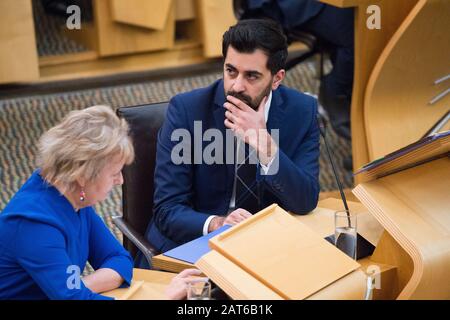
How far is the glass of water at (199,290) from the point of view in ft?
5.57

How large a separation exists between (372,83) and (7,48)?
1.97 meters

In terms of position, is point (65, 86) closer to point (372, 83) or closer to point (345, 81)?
point (345, 81)

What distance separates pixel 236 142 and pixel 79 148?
83cm

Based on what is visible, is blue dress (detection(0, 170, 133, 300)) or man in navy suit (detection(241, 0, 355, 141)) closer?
blue dress (detection(0, 170, 133, 300))

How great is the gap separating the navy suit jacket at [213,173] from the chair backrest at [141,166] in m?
0.05

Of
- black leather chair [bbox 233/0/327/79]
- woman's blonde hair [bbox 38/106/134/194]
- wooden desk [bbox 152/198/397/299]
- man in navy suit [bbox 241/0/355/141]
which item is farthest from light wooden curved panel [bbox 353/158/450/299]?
black leather chair [bbox 233/0/327/79]

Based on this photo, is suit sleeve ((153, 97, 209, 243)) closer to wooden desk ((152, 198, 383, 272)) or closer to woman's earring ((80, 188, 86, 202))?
wooden desk ((152, 198, 383, 272))

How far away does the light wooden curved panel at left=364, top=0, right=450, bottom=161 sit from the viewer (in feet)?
10.9

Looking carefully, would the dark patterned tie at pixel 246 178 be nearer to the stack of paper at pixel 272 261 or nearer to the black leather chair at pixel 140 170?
the black leather chair at pixel 140 170

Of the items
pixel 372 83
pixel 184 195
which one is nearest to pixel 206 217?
pixel 184 195

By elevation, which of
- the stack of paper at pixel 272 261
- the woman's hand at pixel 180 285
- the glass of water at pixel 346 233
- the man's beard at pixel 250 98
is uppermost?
the man's beard at pixel 250 98

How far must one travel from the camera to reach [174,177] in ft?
8.25

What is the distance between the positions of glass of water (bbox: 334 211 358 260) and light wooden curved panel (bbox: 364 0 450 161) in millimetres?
1401

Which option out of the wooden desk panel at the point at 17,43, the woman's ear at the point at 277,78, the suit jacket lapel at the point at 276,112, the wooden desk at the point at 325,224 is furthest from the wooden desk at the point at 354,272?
the wooden desk panel at the point at 17,43
